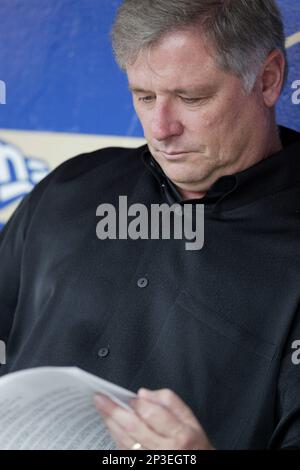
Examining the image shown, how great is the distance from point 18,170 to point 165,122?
0.90 m

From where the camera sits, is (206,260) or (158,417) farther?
(206,260)

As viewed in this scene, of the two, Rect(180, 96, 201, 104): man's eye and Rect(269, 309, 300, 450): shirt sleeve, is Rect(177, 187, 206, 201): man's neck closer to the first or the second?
Rect(180, 96, 201, 104): man's eye

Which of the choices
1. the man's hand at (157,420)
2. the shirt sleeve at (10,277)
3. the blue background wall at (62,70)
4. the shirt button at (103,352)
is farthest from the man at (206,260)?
the blue background wall at (62,70)

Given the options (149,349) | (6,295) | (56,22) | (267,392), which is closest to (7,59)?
(56,22)

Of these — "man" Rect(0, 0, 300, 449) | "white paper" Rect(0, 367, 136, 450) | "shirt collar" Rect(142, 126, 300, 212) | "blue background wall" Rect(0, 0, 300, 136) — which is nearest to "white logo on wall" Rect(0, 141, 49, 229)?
"blue background wall" Rect(0, 0, 300, 136)

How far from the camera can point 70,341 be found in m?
1.73

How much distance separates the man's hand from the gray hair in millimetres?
652

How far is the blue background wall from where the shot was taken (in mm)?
2381

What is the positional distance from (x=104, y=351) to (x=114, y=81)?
93 centimetres

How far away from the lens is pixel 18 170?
2.46 meters

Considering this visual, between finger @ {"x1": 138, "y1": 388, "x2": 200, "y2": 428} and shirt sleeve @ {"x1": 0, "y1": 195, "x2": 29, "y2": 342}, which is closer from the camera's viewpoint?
finger @ {"x1": 138, "y1": 388, "x2": 200, "y2": 428}

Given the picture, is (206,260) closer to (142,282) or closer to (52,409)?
(142,282)

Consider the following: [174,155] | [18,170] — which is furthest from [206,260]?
[18,170]
